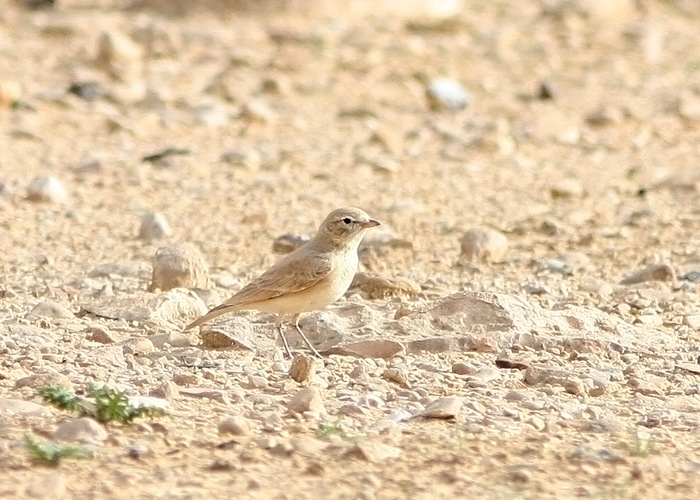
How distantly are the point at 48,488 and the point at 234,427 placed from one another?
3.14ft

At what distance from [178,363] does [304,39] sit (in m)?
9.91

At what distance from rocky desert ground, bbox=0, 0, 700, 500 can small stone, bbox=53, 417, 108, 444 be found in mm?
16

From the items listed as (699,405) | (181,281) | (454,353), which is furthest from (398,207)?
(699,405)

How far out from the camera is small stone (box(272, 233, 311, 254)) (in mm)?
9383

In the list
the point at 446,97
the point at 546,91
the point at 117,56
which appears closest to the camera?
the point at 446,97

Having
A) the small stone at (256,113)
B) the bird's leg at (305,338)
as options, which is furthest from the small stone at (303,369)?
the small stone at (256,113)

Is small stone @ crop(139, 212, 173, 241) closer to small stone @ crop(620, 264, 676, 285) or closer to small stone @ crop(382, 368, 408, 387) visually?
small stone @ crop(620, 264, 676, 285)

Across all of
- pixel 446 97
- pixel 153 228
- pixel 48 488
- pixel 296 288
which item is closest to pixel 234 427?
pixel 48 488

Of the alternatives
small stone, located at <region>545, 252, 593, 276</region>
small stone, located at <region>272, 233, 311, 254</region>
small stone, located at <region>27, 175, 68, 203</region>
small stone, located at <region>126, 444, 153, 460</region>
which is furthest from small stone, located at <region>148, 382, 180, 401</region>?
small stone, located at <region>27, 175, 68, 203</region>

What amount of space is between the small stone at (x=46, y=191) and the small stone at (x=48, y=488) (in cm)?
565

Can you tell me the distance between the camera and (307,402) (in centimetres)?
615

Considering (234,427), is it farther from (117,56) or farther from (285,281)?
(117,56)

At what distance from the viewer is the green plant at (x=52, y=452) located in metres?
5.33

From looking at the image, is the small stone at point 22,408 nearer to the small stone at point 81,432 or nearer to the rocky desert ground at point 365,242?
the rocky desert ground at point 365,242
